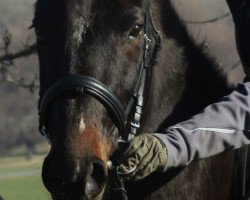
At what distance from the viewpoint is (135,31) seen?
3.87 m

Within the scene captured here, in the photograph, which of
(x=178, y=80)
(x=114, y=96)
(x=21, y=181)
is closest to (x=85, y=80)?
(x=114, y=96)

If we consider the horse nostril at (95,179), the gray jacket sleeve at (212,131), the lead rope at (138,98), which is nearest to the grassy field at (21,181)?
the lead rope at (138,98)

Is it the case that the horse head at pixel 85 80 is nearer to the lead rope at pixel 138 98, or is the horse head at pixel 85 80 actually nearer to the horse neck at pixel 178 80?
the lead rope at pixel 138 98

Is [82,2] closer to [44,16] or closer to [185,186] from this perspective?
[44,16]

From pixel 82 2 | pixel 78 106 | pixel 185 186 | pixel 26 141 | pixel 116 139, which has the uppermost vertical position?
pixel 82 2

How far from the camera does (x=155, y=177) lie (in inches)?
159

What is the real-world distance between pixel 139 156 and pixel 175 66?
1.08 metres

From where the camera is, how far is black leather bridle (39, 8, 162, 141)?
3496 mm

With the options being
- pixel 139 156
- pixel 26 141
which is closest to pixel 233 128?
pixel 139 156

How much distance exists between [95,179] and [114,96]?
460mm

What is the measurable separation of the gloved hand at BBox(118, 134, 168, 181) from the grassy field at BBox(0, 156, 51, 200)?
1108 mm

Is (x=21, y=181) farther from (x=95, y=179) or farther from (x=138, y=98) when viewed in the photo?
(x=95, y=179)

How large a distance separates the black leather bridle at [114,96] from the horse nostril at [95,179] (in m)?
0.34

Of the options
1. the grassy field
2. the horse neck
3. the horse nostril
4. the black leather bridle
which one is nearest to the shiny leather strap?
the black leather bridle
